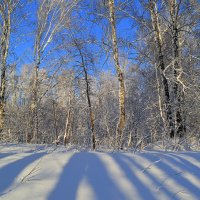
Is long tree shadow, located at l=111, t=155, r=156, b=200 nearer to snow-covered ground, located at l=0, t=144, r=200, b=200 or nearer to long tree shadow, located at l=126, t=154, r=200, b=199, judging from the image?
snow-covered ground, located at l=0, t=144, r=200, b=200

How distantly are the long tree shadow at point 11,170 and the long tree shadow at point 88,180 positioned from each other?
0.43m

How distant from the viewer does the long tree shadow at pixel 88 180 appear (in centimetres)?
239

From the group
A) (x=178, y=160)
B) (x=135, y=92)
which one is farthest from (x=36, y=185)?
(x=135, y=92)

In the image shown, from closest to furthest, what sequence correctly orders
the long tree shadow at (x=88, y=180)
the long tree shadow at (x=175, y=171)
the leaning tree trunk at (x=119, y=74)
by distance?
the long tree shadow at (x=88, y=180) < the long tree shadow at (x=175, y=171) < the leaning tree trunk at (x=119, y=74)

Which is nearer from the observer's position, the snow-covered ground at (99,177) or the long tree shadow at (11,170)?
the snow-covered ground at (99,177)

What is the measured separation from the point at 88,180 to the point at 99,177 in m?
0.13

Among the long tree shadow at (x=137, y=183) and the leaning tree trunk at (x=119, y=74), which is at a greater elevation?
the leaning tree trunk at (x=119, y=74)

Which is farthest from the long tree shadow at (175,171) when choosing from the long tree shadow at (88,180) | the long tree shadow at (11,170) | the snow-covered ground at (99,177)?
the long tree shadow at (11,170)

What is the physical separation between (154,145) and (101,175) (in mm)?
3973

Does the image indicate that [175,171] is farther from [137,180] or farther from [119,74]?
[119,74]

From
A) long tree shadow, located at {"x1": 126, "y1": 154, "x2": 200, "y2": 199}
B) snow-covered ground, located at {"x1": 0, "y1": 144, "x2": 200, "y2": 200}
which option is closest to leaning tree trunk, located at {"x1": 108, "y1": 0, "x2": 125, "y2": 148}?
long tree shadow, located at {"x1": 126, "y1": 154, "x2": 200, "y2": 199}

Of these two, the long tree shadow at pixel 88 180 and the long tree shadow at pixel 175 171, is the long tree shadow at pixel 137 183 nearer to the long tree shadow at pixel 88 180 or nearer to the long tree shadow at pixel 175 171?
the long tree shadow at pixel 88 180

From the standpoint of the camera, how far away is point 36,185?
2529mm

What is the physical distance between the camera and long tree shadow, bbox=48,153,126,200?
239 centimetres
